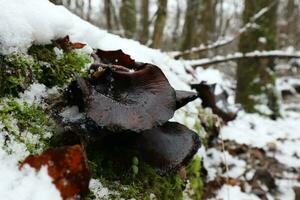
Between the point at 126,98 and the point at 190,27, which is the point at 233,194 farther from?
the point at 190,27

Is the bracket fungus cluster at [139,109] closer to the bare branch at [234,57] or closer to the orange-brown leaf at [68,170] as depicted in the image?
the orange-brown leaf at [68,170]

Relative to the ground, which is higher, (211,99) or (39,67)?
(39,67)

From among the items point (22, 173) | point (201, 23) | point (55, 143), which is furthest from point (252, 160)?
point (201, 23)

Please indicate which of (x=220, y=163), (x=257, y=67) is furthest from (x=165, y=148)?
(x=257, y=67)

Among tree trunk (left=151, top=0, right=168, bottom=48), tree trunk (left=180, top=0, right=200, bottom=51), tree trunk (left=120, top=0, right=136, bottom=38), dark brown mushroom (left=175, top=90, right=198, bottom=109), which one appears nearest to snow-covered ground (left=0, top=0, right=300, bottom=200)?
dark brown mushroom (left=175, top=90, right=198, bottom=109)

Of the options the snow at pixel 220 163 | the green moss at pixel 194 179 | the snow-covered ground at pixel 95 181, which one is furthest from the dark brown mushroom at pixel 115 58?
the snow at pixel 220 163

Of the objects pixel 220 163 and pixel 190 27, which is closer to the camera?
pixel 220 163

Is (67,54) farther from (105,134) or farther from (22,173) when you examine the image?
(22,173)
